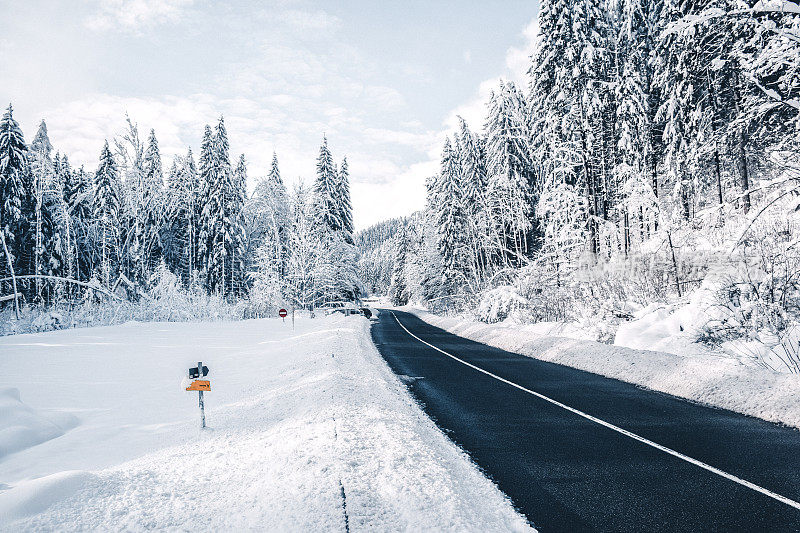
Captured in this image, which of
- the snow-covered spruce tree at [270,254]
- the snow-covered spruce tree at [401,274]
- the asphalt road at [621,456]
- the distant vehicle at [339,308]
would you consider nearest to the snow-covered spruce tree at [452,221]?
the distant vehicle at [339,308]

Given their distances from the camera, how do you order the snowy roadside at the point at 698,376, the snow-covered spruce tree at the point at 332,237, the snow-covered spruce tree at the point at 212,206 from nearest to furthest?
the snowy roadside at the point at 698,376 → the snow-covered spruce tree at the point at 332,237 → the snow-covered spruce tree at the point at 212,206

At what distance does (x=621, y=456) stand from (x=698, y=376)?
427cm

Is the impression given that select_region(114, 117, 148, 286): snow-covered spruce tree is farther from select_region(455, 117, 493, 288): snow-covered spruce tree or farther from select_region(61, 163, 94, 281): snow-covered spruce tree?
select_region(455, 117, 493, 288): snow-covered spruce tree

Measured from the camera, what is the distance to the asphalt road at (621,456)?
3.59 metres

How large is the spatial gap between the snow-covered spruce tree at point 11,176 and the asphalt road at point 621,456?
36663mm

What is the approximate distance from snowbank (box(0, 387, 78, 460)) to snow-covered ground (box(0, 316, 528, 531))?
2cm

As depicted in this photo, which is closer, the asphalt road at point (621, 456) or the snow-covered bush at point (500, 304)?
the asphalt road at point (621, 456)

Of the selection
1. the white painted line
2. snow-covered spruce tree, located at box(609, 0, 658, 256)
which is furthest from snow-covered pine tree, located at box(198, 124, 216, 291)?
the white painted line

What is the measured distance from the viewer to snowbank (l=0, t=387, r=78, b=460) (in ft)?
17.8

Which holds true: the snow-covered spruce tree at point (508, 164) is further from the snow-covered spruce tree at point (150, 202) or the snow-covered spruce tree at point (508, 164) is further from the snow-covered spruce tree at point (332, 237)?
the snow-covered spruce tree at point (150, 202)

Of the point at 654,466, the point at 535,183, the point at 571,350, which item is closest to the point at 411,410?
the point at 654,466

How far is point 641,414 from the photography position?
662 centimetres

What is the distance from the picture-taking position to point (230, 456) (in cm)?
482

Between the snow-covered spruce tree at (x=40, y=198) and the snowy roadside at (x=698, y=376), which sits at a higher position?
the snow-covered spruce tree at (x=40, y=198)
